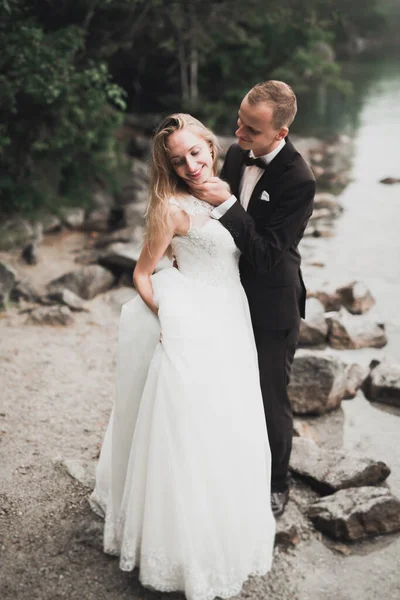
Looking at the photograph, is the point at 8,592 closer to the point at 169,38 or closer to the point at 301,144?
the point at 169,38

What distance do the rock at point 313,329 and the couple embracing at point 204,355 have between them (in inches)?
123

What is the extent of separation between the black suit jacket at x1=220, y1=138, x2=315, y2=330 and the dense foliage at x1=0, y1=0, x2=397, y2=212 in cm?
507

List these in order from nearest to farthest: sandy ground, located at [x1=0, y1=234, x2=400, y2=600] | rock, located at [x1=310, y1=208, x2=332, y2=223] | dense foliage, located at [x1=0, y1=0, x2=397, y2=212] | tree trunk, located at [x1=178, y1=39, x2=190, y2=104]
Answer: sandy ground, located at [x1=0, y1=234, x2=400, y2=600], dense foliage, located at [x1=0, y1=0, x2=397, y2=212], rock, located at [x1=310, y1=208, x2=332, y2=223], tree trunk, located at [x1=178, y1=39, x2=190, y2=104]

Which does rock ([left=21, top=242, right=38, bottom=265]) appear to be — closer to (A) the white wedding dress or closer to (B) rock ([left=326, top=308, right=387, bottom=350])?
(B) rock ([left=326, top=308, right=387, bottom=350])

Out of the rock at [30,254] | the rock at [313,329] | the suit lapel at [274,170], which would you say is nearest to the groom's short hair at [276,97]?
the suit lapel at [274,170]

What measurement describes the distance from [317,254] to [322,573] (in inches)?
256

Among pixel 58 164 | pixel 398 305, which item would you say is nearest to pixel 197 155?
pixel 398 305

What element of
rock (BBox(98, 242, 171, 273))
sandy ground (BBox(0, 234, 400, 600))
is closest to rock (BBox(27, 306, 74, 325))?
sandy ground (BBox(0, 234, 400, 600))

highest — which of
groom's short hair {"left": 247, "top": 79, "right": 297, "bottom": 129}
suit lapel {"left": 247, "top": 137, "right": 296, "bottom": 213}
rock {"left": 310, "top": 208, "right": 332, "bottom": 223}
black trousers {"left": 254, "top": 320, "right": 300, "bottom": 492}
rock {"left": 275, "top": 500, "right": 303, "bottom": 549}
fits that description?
groom's short hair {"left": 247, "top": 79, "right": 297, "bottom": 129}

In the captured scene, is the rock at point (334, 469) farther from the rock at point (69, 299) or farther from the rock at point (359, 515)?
the rock at point (69, 299)

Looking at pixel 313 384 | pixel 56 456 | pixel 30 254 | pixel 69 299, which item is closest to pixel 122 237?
pixel 30 254

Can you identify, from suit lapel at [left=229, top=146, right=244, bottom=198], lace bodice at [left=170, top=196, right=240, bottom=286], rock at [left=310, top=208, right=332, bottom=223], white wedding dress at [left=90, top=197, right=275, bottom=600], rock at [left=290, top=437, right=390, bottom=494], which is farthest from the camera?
rock at [left=310, top=208, right=332, bottom=223]

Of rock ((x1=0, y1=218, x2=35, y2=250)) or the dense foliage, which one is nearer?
the dense foliage

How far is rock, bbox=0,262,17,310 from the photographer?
23.8 feet
